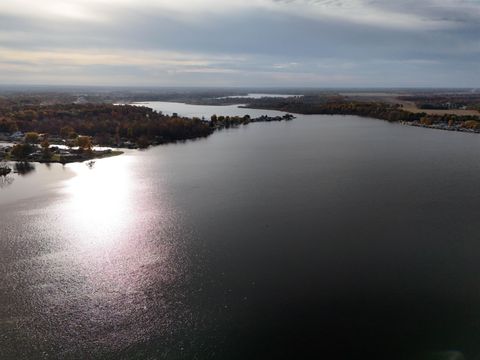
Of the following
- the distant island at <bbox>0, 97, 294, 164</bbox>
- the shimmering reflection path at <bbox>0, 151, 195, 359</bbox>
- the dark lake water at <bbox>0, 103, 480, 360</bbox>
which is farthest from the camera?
the distant island at <bbox>0, 97, 294, 164</bbox>

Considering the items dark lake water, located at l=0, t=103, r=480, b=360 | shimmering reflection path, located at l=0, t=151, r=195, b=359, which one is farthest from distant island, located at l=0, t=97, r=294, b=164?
shimmering reflection path, located at l=0, t=151, r=195, b=359

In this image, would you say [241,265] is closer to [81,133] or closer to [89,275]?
[89,275]

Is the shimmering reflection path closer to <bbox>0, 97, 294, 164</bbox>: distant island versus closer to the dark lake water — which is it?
the dark lake water

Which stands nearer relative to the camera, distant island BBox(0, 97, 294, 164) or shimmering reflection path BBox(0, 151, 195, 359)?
shimmering reflection path BBox(0, 151, 195, 359)

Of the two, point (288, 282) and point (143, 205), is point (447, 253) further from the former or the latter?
point (143, 205)

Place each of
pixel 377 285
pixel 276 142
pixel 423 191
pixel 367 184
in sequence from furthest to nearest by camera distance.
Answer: pixel 276 142
pixel 367 184
pixel 423 191
pixel 377 285

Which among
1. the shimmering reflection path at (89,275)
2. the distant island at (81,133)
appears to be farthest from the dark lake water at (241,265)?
the distant island at (81,133)

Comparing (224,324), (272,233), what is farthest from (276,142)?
(224,324)

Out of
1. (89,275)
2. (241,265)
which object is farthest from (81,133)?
(241,265)
